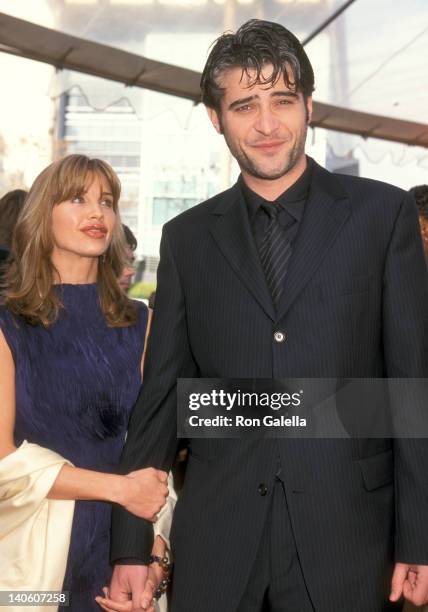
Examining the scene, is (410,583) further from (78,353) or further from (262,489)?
(78,353)

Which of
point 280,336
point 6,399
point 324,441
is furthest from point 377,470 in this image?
point 6,399

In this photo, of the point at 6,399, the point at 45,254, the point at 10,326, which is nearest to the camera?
the point at 6,399

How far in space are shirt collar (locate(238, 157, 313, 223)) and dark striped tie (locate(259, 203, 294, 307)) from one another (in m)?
0.02

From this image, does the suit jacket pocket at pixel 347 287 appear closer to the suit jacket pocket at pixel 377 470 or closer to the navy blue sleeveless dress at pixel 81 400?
the suit jacket pocket at pixel 377 470

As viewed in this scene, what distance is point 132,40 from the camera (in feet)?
19.8

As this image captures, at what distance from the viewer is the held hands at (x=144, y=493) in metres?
2.16

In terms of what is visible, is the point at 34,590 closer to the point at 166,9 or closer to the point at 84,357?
the point at 84,357

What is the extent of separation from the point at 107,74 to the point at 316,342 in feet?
15.3

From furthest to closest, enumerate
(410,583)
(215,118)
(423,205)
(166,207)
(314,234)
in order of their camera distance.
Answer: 1. (166,207)
2. (423,205)
3. (215,118)
4. (314,234)
5. (410,583)

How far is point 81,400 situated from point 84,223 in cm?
53

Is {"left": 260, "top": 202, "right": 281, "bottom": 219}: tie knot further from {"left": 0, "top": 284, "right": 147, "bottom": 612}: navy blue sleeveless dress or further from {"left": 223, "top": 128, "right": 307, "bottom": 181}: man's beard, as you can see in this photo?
{"left": 0, "top": 284, "right": 147, "bottom": 612}: navy blue sleeveless dress

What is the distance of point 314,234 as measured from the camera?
2012mm

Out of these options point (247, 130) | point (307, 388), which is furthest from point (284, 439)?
point (247, 130)

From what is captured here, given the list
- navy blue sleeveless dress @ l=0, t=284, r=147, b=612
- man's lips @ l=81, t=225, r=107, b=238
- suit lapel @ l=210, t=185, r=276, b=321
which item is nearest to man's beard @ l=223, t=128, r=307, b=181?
suit lapel @ l=210, t=185, r=276, b=321
